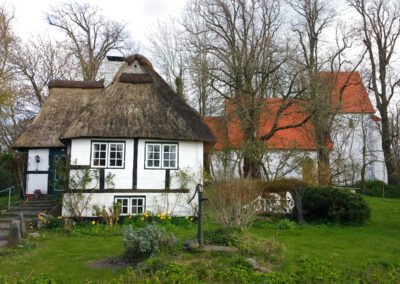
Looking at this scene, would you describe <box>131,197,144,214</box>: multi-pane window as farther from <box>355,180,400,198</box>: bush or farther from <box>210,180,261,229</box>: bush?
<box>355,180,400,198</box>: bush

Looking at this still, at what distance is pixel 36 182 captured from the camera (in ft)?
64.5

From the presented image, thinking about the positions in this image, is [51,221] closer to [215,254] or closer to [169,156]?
[169,156]

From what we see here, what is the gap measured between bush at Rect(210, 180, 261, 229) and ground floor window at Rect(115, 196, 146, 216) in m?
5.79

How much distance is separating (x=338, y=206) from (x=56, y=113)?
14.3 m

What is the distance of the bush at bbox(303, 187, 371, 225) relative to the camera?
14586mm

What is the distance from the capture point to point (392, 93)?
2836 cm

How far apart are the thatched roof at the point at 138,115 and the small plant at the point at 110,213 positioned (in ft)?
8.90

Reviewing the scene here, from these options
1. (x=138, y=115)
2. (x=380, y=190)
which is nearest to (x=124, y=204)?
(x=138, y=115)

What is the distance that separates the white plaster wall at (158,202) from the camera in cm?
1554

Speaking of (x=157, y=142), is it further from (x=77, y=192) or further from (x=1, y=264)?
(x=1, y=264)

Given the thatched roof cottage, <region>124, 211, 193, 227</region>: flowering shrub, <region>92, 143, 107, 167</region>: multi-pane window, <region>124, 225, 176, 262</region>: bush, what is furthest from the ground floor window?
<region>124, 225, 176, 262</region>: bush

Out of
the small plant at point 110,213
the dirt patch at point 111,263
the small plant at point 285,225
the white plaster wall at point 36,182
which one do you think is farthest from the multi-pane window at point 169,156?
the dirt patch at point 111,263

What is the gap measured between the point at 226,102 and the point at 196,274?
1451 cm

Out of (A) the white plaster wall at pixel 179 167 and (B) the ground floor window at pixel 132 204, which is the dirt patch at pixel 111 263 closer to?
(B) the ground floor window at pixel 132 204
